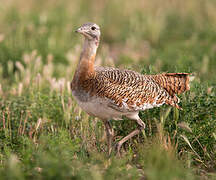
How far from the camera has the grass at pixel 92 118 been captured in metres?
2.87

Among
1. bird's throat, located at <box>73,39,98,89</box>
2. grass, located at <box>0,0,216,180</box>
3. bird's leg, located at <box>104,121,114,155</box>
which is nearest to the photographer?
grass, located at <box>0,0,216,180</box>

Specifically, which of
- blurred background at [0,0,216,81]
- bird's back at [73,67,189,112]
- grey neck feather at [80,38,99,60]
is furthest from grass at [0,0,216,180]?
grey neck feather at [80,38,99,60]

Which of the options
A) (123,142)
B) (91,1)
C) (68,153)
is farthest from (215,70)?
→ (91,1)

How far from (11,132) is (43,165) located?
1.70 meters

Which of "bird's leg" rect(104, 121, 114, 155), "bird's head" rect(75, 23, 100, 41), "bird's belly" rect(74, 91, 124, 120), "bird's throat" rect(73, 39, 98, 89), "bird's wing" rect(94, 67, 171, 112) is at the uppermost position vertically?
"bird's head" rect(75, 23, 100, 41)

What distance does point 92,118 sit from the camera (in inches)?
174

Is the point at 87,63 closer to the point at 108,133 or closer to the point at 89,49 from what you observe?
the point at 89,49

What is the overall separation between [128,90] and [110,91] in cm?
20

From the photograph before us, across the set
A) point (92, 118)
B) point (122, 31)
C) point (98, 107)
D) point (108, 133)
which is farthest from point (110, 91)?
point (122, 31)

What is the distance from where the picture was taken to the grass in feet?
9.41

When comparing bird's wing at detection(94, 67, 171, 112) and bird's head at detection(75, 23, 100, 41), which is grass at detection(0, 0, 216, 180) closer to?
bird's wing at detection(94, 67, 171, 112)

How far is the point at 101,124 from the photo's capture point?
425 cm

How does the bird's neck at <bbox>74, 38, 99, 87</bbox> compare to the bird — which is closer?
the bird

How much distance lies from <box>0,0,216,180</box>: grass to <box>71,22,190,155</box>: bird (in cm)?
18
